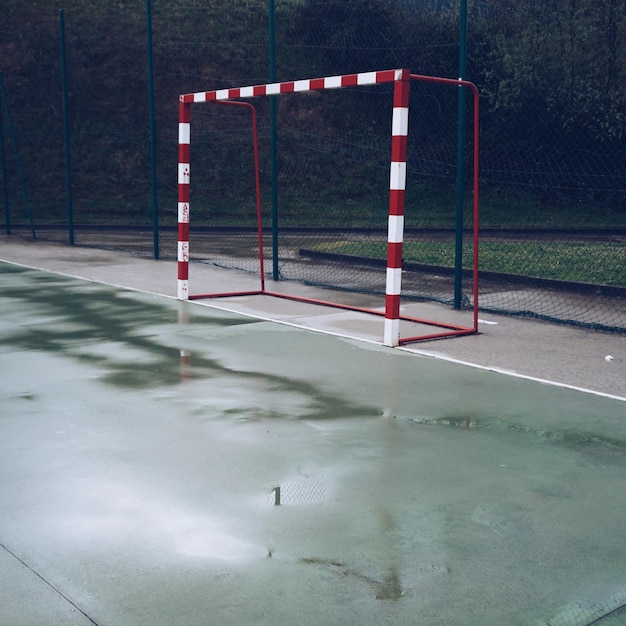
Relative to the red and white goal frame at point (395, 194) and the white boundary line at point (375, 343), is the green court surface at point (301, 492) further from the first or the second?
the red and white goal frame at point (395, 194)

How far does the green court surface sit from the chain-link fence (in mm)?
6400

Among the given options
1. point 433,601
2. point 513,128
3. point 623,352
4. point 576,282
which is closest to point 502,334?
point 623,352

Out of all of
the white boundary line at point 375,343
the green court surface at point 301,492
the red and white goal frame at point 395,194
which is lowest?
the green court surface at point 301,492

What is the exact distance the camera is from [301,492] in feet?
14.0

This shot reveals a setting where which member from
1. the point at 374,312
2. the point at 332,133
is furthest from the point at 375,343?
the point at 332,133

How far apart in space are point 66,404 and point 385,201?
867 inches

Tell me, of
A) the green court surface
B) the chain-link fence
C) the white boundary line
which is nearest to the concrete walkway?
the white boundary line

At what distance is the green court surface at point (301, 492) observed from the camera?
3.24m

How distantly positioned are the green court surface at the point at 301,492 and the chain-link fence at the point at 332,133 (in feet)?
21.0

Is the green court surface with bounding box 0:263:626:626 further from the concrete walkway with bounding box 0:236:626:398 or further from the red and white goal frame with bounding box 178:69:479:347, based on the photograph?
the red and white goal frame with bounding box 178:69:479:347

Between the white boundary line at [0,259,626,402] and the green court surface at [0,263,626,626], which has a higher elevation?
the white boundary line at [0,259,626,402]

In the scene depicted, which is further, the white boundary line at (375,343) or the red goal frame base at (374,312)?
the red goal frame base at (374,312)

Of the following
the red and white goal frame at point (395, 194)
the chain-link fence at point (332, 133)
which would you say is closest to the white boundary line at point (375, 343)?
the red and white goal frame at point (395, 194)

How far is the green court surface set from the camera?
3.24m
